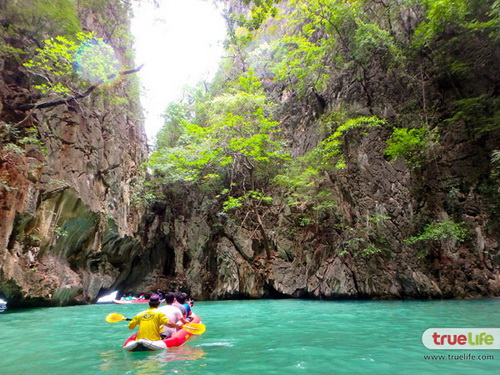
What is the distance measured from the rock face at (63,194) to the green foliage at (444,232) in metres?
12.9

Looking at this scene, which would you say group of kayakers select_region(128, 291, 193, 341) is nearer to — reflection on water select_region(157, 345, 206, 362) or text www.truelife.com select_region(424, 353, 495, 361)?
reflection on water select_region(157, 345, 206, 362)


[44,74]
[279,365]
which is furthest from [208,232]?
[279,365]

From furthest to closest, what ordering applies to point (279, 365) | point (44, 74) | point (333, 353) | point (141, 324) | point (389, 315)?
point (44, 74), point (389, 315), point (141, 324), point (333, 353), point (279, 365)

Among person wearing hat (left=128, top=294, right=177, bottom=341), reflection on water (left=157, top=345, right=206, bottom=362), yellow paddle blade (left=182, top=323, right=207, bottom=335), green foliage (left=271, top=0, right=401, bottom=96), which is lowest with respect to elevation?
reflection on water (left=157, top=345, right=206, bottom=362)

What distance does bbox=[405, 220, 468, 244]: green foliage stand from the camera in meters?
10.8

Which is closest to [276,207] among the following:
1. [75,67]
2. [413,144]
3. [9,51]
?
[413,144]

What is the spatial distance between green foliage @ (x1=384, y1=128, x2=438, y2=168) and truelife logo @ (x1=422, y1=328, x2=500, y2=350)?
29.0ft

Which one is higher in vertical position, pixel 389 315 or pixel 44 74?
pixel 44 74

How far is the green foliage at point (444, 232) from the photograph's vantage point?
35.5 ft

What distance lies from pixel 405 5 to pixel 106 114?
14.9m

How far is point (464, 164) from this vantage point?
12.1 m

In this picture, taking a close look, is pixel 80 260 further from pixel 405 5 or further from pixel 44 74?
pixel 405 5

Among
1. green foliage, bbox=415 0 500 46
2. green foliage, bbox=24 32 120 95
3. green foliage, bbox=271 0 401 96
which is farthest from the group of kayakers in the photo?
green foliage, bbox=415 0 500 46

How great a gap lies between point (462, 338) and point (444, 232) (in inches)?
294
